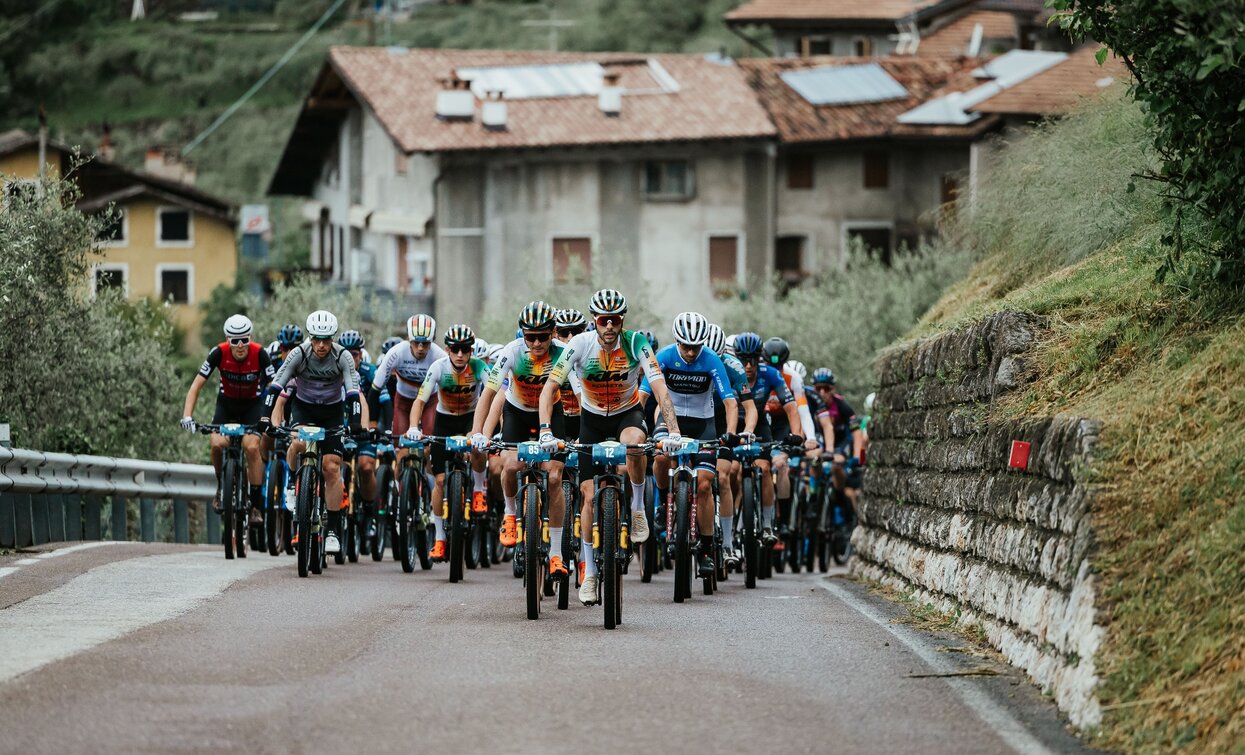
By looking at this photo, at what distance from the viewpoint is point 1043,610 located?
10367 millimetres

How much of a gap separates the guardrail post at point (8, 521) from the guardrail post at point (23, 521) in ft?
0.36

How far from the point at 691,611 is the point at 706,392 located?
250 centimetres

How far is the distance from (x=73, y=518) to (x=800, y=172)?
1750 inches

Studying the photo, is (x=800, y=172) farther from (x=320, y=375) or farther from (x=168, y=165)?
(x=320, y=375)

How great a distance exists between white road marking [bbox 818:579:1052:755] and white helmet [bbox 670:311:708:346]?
8.08 ft

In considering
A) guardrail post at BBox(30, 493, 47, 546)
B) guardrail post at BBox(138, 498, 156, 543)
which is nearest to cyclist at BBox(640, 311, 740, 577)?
guardrail post at BBox(30, 493, 47, 546)

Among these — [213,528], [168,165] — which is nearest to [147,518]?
[213,528]

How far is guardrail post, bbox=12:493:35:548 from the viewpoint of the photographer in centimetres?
1812

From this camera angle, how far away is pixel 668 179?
60.3 metres

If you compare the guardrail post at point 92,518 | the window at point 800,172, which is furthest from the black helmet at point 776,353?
the window at point 800,172

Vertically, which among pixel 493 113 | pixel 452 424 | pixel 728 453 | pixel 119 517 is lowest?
pixel 119 517

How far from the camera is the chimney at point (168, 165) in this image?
87812 mm

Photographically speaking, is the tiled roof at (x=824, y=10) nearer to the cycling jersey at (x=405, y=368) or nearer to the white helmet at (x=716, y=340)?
the cycling jersey at (x=405, y=368)

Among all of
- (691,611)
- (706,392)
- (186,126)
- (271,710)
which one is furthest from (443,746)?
(186,126)
